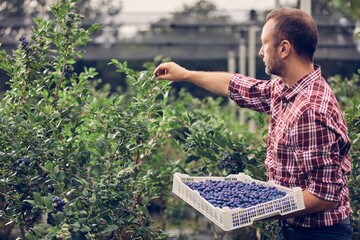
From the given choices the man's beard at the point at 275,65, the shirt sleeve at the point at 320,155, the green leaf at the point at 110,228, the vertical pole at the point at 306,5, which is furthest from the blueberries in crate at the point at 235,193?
the vertical pole at the point at 306,5

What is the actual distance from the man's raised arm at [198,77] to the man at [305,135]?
1.22 feet

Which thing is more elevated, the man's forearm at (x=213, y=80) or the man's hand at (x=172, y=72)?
the man's hand at (x=172, y=72)

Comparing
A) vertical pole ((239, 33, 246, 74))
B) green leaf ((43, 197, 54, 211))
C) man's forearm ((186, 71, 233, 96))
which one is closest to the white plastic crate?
green leaf ((43, 197, 54, 211))

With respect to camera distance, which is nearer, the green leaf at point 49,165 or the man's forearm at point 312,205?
the man's forearm at point 312,205

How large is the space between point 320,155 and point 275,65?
453 mm

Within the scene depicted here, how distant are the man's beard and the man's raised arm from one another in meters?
0.47

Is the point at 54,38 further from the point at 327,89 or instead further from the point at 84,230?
the point at 327,89

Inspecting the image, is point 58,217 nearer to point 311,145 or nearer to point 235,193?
point 235,193

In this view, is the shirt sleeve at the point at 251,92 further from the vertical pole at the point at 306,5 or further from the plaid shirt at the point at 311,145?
the vertical pole at the point at 306,5

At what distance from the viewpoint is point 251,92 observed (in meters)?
2.10

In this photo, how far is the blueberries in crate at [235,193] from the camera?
5.12ft

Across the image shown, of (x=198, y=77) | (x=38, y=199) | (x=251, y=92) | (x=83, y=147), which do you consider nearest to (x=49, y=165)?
(x=38, y=199)

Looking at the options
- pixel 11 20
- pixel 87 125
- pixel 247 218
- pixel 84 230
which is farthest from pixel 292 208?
pixel 11 20

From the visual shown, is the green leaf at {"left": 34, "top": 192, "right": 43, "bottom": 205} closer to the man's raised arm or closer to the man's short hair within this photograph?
the man's raised arm
